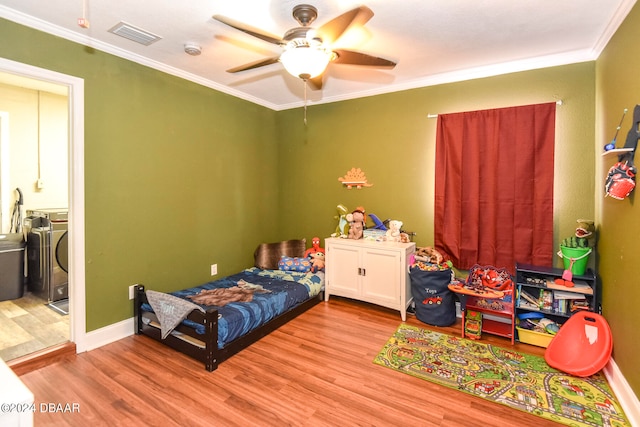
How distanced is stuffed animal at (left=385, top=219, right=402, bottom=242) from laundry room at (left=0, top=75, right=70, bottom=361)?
3.52 m

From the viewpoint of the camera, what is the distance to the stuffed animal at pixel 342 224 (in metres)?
3.73

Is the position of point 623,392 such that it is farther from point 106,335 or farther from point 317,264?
point 106,335

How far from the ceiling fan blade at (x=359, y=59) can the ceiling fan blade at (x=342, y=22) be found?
0.18 m

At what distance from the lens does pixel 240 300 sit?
2891 millimetres

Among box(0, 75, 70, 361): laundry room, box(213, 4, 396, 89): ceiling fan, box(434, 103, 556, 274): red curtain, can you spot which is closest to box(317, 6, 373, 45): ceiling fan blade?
box(213, 4, 396, 89): ceiling fan

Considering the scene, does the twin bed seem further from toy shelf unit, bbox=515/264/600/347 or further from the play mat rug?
toy shelf unit, bbox=515/264/600/347

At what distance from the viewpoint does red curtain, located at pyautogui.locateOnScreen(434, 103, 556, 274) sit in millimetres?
2876

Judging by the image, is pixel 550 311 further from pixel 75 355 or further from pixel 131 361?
pixel 75 355

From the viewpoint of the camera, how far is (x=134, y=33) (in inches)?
94.9

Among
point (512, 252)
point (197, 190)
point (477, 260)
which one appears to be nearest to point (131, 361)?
point (197, 190)

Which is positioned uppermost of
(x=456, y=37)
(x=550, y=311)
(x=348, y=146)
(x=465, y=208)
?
(x=456, y=37)

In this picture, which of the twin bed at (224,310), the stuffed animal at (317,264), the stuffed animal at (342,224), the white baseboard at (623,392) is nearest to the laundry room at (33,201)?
the twin bed at (224,310)

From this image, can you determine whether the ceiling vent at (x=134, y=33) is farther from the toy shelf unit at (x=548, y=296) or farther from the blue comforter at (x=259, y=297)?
the toy shelf unit at (x=548, y=296)

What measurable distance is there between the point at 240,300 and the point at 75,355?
132 cm
